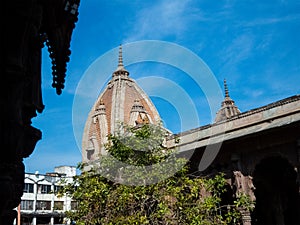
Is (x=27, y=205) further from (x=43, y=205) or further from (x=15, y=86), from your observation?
(x=15, y=86)

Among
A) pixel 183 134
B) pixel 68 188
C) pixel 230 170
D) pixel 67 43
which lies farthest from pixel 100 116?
pixel 67 43

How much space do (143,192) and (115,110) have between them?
2603cm

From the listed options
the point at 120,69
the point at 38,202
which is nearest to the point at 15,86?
the point at 120,69

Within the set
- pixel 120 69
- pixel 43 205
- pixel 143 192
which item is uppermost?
pixel 120 69

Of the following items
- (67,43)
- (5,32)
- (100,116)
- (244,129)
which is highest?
(100,116)

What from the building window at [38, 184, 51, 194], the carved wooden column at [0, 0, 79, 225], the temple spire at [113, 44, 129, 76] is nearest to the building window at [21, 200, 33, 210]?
the building window at [38, 184, 51, 194]

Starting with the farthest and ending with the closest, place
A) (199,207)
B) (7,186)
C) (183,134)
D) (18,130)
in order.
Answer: (183,134), (199,207), (18,130), (7,186)

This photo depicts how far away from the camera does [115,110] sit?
122 ft

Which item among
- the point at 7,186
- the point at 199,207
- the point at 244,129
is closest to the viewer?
the point at 7,186

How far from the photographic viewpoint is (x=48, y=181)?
2029 inches

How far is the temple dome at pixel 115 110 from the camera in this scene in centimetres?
3591

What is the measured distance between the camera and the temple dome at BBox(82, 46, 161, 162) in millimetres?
35906

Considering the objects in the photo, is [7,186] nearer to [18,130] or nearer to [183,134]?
[18,130]

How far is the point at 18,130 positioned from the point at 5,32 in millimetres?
988
